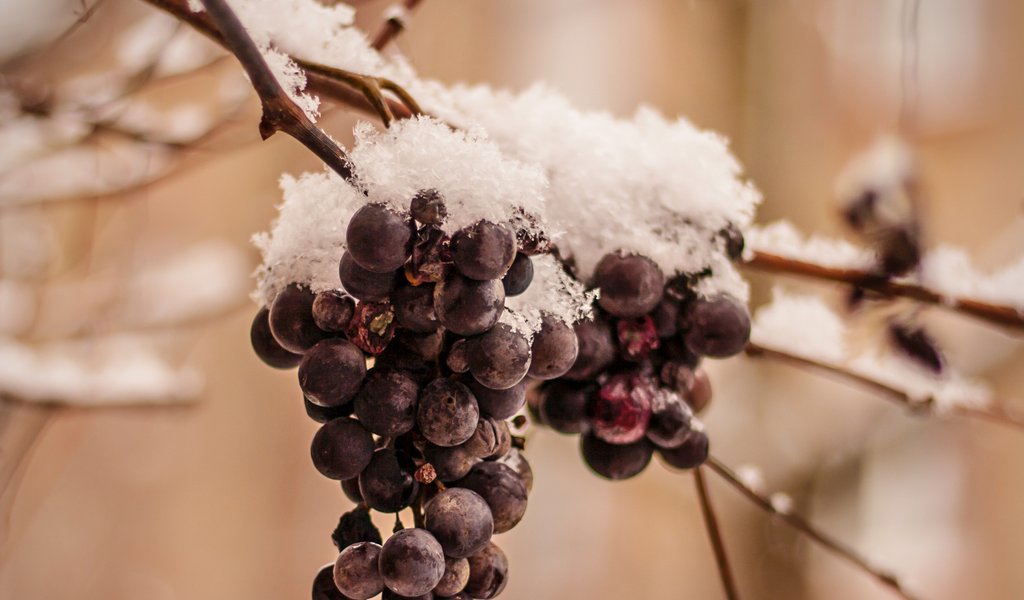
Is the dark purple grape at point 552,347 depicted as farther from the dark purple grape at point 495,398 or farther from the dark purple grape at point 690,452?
the dark purple grape at point 690,452

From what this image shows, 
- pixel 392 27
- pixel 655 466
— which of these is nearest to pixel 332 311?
pixel 392 27

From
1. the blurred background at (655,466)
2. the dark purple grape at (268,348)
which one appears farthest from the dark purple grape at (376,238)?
the blurred background at (655,466)

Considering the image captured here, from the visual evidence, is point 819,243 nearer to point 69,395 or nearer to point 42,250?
point 69,395

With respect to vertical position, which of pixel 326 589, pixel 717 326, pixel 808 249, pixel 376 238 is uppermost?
pixel 808 249

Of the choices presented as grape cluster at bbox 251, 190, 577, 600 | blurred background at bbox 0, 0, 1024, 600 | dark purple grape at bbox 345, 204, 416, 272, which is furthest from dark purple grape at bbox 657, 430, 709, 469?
blurred background at bbox 0, 0, 1024, 600

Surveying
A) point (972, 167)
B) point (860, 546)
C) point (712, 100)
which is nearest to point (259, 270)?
point (860, 546)

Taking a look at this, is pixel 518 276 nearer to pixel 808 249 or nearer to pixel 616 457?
pixel 616 457

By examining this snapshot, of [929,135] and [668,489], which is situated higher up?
[929,135]
